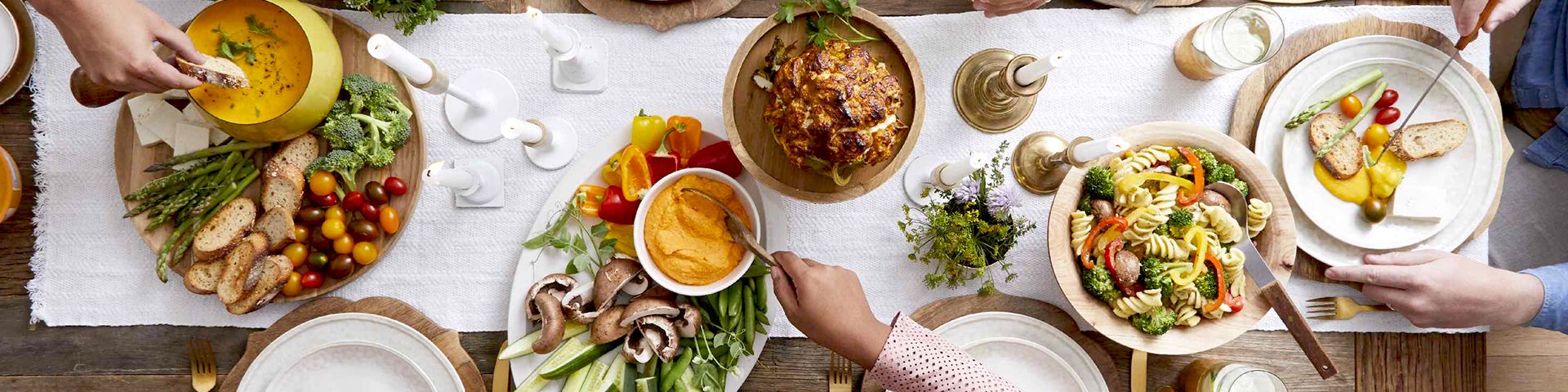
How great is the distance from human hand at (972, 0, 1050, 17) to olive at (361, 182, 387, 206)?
185cm

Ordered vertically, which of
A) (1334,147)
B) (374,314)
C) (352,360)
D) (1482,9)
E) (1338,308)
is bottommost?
(352,360)

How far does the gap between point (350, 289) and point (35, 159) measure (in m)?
1.07

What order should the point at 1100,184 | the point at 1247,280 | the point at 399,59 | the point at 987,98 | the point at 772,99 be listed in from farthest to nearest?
the point at 987,98 → the point at 1247,280 → the point at 1100,184 → the point at 772,99 → the point at 399,59

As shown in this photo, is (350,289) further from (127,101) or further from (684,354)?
(684,354)

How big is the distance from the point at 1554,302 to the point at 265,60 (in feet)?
12.3

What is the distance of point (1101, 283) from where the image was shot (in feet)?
6.34

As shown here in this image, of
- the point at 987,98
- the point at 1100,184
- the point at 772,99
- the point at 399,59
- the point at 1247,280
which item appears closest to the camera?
the point at 399,59

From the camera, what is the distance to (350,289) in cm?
218

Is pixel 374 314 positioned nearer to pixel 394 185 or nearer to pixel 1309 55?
pixel 394 185

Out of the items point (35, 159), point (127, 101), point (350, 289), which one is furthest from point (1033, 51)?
point (35, 159)

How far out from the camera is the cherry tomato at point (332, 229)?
6.85ft

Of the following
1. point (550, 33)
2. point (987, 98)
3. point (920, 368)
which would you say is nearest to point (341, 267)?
point (550, 33)

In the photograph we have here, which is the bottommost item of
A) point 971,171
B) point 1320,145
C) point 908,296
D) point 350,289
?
point 350,289

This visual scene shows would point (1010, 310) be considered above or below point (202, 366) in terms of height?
above
